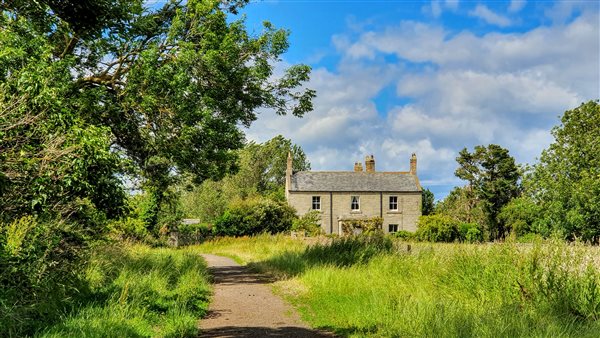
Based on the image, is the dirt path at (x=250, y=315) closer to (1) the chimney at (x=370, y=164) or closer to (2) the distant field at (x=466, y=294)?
(2) the distant field at (x=466, y=294)

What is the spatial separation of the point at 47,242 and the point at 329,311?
230 inches

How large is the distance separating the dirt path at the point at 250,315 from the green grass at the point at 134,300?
41cm

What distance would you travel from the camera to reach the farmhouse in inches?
2082

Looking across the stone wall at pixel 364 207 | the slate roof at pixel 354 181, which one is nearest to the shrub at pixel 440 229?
the stone wall at pixel 364 207

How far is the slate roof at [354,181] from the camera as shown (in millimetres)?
53500

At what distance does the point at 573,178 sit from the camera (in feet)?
123

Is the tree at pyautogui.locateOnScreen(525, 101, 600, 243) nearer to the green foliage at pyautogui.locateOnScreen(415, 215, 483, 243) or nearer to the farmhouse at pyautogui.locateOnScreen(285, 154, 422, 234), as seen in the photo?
the green foliage at pyautogui.locateOnScreen(415, 215, 483, 243)

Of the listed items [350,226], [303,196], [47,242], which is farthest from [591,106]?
[47,242]

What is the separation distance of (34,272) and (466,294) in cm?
814

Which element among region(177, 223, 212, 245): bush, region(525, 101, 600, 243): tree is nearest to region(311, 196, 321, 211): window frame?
region(177, 223, 212, 245): bush

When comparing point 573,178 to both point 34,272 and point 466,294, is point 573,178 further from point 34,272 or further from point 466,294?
point 34,272

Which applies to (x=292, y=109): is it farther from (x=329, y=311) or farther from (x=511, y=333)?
(x=511, y=333)

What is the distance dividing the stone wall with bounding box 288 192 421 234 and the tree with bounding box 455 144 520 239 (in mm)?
13341

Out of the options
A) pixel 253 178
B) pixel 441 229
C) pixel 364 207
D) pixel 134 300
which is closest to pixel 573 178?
pixel 441 229
